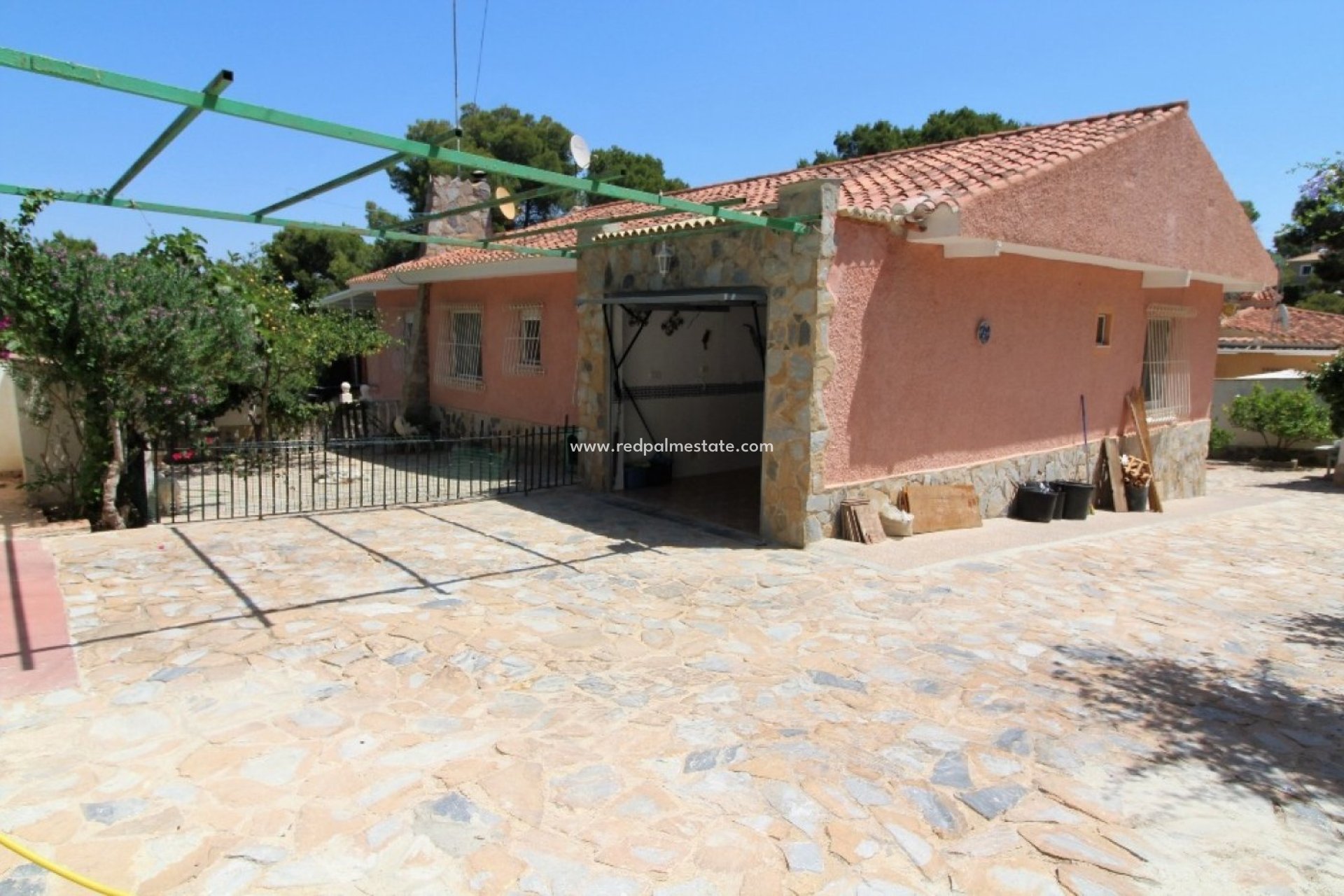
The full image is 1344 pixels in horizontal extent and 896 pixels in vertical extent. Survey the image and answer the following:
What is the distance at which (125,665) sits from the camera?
196 inches

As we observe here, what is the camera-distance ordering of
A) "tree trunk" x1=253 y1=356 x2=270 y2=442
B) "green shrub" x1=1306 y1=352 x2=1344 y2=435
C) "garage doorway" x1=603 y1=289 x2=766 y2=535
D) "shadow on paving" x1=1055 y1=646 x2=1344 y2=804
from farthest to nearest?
1. "green shrub" x1=1306 y1=352 x2=1344 y2=435
2. "tree trunk" x1=253 y1=356 x2=270 y2=442
3. "garage doorway" x1=603 y1=289 x2=766 y2=535
4. "shadow on paving" x1=1055 y1=646 x2=1344 y2=804

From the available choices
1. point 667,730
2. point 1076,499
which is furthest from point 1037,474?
point 667,730

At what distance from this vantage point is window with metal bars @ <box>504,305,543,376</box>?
541 inches

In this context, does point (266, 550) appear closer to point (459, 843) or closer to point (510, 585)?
point (510, 585)

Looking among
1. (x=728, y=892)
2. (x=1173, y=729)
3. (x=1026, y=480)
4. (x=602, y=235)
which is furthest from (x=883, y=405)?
(x=728, y=892)

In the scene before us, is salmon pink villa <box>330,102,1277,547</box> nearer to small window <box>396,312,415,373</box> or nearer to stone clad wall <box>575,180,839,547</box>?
stone clad wall <box>575,180,839,547</box>

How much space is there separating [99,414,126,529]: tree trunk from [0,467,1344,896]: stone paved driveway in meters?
0.68

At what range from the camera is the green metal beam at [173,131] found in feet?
13.1

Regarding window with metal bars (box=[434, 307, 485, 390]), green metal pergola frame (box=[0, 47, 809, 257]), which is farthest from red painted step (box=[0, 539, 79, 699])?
window with metal bars (box=[434, 307, 485, 390])

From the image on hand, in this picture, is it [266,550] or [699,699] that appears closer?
[699,699]

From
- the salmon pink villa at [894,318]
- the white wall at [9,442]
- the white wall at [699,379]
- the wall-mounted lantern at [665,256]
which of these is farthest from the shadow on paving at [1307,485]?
the white wall at [9,442]

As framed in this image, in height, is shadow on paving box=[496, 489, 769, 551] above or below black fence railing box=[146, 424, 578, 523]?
below

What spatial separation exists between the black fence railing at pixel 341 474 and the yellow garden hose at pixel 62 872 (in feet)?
20.6

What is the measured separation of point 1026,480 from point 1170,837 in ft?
26.1
